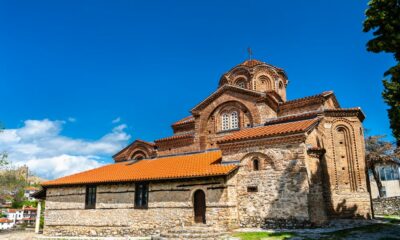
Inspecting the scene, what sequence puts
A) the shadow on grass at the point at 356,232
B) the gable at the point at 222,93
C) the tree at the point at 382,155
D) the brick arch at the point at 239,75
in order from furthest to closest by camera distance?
the tree at the point at 382,155, the brick arch at the point at 239,75, the gable at the point at 222,93, the shadow on grass at the point at 356,232

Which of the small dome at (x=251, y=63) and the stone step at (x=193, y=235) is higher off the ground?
the small dome at (x=251, y=63)

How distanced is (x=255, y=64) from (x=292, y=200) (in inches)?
500

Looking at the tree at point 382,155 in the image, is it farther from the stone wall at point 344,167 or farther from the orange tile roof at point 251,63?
the orange tile roof at point 251,63

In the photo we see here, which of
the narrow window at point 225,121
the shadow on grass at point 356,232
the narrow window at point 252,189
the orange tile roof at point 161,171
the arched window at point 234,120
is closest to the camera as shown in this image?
the shadow on grass at point 356,232

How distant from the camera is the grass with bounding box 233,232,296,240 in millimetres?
11836

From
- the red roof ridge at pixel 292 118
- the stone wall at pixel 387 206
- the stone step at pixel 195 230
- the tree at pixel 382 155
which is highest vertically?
the red roof ridge at pixel 292 118

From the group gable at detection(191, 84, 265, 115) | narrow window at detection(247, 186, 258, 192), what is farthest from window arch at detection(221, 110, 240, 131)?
narrow window at detection(247, 186, 258, 192)

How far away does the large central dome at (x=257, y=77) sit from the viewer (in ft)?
76.3

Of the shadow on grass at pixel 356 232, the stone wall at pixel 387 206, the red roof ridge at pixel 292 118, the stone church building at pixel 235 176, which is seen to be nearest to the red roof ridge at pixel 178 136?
the stone church building at pixel 235 176

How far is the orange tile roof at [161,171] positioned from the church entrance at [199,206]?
97cm

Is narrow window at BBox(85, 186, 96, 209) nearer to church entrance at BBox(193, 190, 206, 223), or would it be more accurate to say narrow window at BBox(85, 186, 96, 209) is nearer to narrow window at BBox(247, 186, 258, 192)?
church entrance at BBox(193, 190, 206, 223)

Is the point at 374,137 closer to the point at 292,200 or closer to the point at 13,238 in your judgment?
the point at 292,200

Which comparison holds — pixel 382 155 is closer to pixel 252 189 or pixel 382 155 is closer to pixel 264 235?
pixel 252 189

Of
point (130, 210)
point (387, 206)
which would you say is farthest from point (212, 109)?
point (387, 206)
